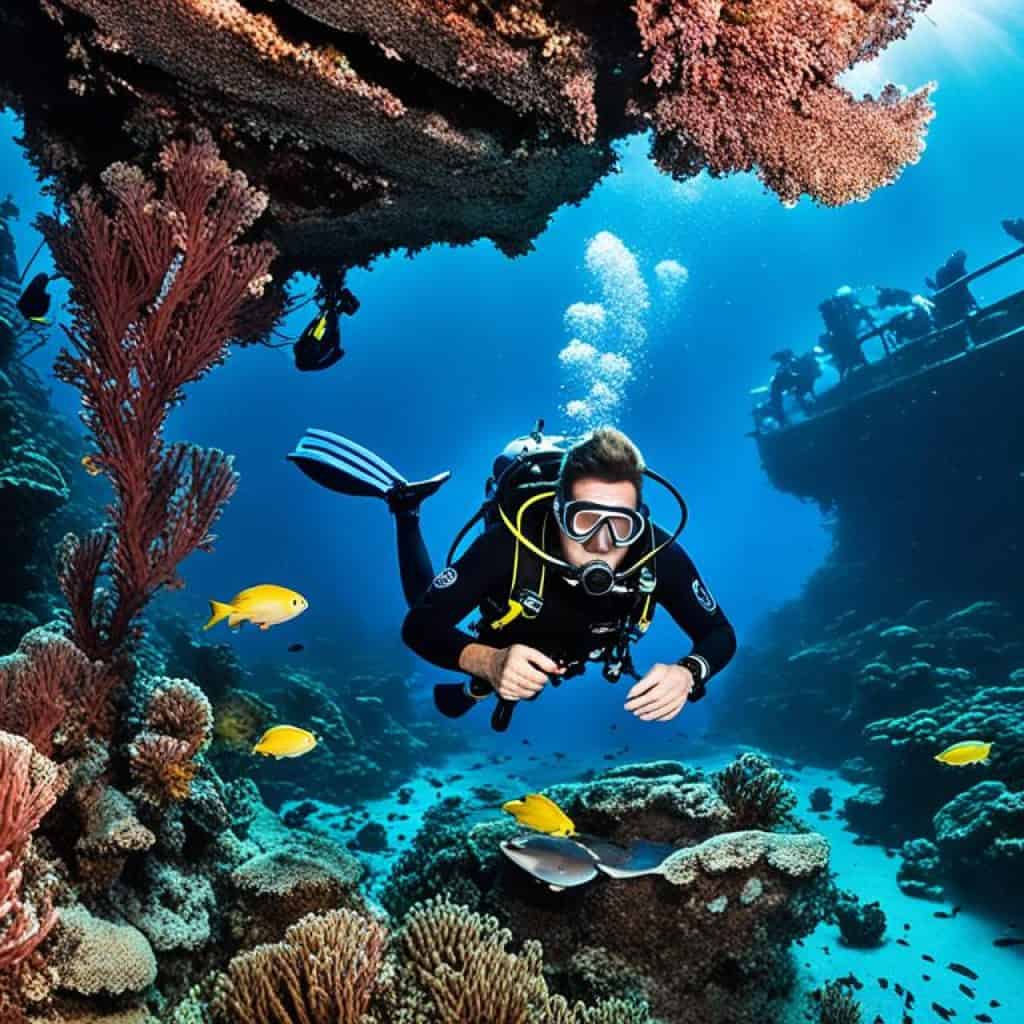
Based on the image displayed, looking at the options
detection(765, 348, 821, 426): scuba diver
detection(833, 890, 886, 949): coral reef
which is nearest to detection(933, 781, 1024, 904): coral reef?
detection(833, 890, 886, 949): coral reef

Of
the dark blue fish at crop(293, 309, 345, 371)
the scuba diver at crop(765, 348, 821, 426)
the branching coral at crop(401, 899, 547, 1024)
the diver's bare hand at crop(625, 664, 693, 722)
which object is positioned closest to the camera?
the branching coral at crop(401, 899, 547, 1024)

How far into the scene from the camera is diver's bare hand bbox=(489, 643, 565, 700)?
340cm

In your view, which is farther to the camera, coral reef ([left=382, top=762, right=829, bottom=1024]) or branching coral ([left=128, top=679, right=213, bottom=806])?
coral reef ([left=382, top=762, right=829, bottom=1024])

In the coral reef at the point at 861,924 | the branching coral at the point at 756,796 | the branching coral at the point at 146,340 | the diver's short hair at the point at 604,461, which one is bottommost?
the coral reef at the point at 861,924

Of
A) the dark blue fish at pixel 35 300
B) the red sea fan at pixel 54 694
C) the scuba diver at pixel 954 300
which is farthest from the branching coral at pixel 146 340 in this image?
the scuba diver at pixel 954 300

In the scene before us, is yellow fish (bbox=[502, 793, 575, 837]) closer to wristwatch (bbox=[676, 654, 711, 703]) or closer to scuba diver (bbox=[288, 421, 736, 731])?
scuba diver (bbox=[288, 421, 736, 731])

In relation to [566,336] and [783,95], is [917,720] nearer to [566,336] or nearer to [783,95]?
[783,95]

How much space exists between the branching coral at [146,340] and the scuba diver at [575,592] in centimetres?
187

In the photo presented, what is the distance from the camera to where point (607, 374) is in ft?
258

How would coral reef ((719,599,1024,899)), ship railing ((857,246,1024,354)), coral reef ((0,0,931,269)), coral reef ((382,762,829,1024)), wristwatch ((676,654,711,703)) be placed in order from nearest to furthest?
coral reef ((0,0,931,269))
wristwatch ((676,654,711,703))
coral reef ((382,762,829,1024))
coral reef ((719,599,1024,899))
ship railing ((857,246,1024,354))

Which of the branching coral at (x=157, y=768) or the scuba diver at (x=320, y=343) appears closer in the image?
the branching coral at (x=157, y=768)

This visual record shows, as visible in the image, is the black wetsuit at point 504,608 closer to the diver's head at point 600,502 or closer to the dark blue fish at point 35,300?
the diver's head at point 600,502

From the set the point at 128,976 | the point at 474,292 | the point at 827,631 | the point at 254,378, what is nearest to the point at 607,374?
the point at 474,292

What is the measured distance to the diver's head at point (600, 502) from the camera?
13.1 feet
